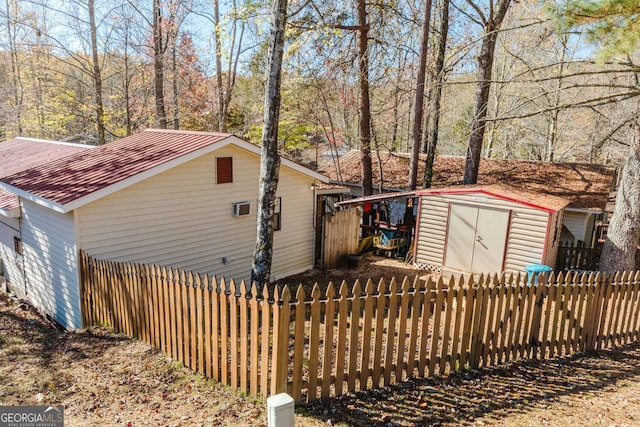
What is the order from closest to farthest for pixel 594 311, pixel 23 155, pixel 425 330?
pixel 425 330 < pixel 594 311 < pixel 23 155

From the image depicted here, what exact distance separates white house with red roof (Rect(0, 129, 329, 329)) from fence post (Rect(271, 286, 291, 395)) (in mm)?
4767

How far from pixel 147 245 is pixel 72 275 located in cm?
144

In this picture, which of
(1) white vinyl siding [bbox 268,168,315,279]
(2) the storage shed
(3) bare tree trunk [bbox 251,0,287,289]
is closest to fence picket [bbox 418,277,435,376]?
(3) bare tree trunk [bbox 251,0,287,289]

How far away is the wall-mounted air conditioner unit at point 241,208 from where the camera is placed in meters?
10.4

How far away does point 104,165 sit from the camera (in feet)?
30.4

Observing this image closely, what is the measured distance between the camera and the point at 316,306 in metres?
4.70

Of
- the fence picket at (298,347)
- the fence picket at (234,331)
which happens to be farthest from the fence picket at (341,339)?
the fence picket at (234,331)

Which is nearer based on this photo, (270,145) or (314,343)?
(314,343)

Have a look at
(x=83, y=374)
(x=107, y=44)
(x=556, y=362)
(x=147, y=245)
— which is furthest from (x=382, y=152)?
(x=83, y=374)

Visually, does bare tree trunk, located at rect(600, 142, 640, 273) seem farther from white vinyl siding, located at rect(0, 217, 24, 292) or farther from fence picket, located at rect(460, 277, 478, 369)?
white vinyl siding, located at rect(0, 217, 24, 292)

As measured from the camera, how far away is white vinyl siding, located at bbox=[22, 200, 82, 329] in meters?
8.07

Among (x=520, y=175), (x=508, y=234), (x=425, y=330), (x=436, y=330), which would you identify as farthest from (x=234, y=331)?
(x=520, y=175)

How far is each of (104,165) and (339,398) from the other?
724 cm

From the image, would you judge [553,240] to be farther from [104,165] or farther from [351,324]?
[104,165]
